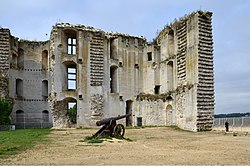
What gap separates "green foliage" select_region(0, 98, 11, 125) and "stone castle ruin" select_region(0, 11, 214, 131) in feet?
3.45

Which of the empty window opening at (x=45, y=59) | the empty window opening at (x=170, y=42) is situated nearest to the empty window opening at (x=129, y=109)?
the empty window opening at (x=170, y=42)

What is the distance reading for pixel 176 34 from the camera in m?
30.6

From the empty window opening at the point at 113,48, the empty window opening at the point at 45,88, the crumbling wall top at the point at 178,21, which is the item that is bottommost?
the empty window opening at the point at 45,88

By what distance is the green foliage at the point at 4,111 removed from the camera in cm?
3052

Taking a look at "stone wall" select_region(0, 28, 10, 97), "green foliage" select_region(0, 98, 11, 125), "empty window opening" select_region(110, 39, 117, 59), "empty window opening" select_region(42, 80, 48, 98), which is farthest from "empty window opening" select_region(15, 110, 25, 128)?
"empty window opening" select_region(110, 39, 117, 59)

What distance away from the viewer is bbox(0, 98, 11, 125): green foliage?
100 ft

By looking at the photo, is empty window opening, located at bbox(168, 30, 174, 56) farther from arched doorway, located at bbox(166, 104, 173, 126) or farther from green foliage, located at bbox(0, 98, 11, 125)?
green foliage, located at bbox(0, 98, 11, 125)

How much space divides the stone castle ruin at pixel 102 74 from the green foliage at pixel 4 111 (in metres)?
1.05

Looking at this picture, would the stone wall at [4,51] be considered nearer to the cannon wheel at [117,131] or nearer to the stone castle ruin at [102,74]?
the stone castle ruin at [102,74]

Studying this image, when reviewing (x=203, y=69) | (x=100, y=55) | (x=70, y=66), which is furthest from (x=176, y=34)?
(x=70, y=66)

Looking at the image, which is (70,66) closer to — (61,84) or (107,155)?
(61,84)

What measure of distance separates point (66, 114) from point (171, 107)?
1060 cm

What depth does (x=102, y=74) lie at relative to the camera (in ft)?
110

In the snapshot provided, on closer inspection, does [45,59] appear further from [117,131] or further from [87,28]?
[117,131]
